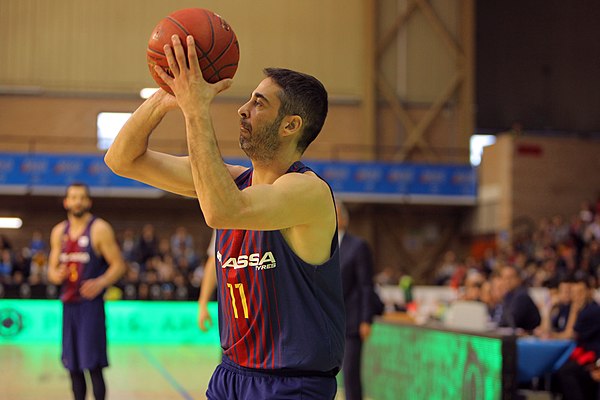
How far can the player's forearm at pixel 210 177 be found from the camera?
2461 millimetres

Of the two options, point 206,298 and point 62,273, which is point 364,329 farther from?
point 62,273

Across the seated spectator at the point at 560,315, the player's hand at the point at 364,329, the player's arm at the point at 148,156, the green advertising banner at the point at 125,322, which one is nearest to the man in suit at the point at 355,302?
the player's hand at the point at 364,329

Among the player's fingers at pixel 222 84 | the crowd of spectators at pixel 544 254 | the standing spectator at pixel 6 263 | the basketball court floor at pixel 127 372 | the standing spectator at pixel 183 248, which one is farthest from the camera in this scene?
Answer: the standing spectator at pixel 183 248

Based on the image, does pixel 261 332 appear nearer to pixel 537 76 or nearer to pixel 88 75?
pixel 88 75

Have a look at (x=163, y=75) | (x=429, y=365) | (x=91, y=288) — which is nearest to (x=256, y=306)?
(x=163, y=75)

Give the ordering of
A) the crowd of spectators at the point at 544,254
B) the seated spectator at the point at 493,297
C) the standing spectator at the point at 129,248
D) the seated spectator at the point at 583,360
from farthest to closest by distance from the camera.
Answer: the standing spectator at the point at 129,248, the crowd of spectators at the point at 544,254, the seated spectator at the point at 493,297, the seated spectator at the point at 583,360

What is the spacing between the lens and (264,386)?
2816 mm

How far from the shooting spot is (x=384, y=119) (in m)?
25.5

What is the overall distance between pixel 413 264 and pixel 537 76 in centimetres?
744

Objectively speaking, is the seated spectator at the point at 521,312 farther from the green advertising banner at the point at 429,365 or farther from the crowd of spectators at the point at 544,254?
the crowd of spectators at the point at 544,254

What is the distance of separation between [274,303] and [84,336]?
414 centimetres

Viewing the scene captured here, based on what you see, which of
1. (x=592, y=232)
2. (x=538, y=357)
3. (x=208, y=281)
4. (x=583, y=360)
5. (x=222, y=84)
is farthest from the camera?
(x=592, y=232)

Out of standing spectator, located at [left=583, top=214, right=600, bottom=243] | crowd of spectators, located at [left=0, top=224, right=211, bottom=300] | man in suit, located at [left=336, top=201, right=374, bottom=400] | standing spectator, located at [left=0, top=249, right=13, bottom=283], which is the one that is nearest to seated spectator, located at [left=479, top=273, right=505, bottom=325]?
man in suit, located at [left=336, top=201, right=374, bottom=400]

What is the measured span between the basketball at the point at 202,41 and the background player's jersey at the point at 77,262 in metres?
4.27
